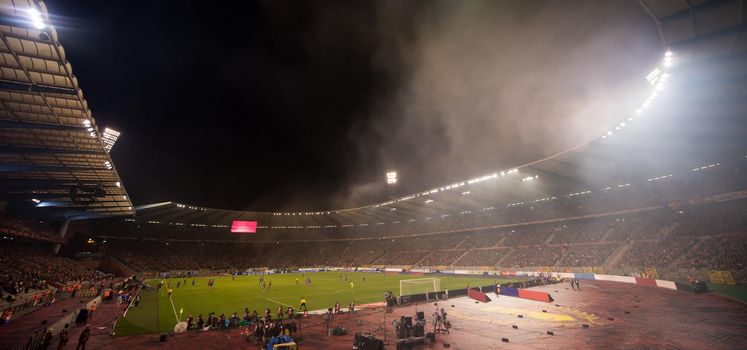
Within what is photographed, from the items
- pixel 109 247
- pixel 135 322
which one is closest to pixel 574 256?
pixel 135 322

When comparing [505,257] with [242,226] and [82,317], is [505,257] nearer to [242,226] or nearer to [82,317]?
[82,317]

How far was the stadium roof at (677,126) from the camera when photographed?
43.2 ft

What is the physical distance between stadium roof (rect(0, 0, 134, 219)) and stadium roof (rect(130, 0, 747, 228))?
1956 cm

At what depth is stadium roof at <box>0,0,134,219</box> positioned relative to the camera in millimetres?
12469

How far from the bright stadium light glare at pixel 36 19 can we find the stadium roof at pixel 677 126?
2353 centimetres

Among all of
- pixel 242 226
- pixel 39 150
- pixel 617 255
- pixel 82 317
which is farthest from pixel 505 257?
pixel 39 150

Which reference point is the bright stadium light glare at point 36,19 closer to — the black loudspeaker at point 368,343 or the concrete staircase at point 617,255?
the black loudspeaker at point 368,343

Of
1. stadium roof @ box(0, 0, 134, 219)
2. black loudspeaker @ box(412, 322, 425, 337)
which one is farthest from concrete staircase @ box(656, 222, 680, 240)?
stadium roof @ box(0, 0, 134, 219)

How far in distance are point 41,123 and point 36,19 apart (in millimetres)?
11045

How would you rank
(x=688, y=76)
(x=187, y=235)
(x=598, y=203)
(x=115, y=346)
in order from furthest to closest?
1. (x=187, y=235)
2. (x=598, y=203)
3. (x=688, y=76)
4. (x=115, y=346)

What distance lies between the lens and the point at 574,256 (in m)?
43.9

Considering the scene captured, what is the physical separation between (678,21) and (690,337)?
13.3 m

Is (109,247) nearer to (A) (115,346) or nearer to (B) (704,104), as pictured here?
(A) (115,346)

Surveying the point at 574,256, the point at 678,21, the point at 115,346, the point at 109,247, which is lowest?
the point at 115,346
